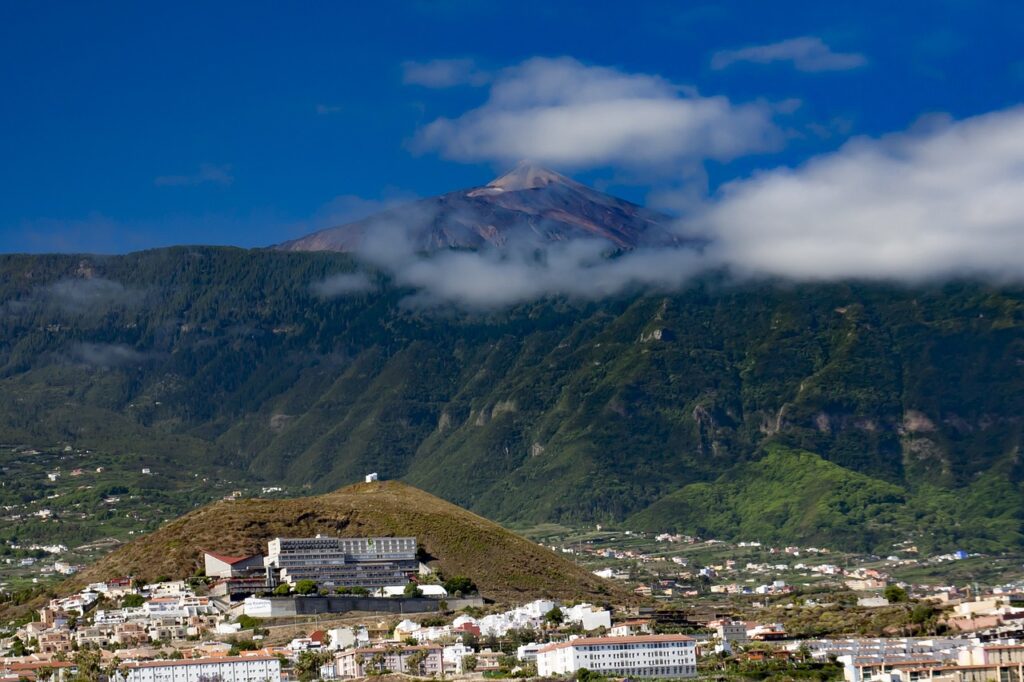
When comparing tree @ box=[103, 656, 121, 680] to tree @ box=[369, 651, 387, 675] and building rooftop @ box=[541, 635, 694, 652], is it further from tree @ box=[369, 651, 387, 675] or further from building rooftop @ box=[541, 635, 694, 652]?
building rooftop @ box=[541, 635, 694, 652]

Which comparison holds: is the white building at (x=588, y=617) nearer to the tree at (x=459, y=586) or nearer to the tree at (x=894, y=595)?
the tree at (x=459, y=586)

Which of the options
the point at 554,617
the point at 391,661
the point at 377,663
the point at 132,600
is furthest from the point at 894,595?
the point at 132,600

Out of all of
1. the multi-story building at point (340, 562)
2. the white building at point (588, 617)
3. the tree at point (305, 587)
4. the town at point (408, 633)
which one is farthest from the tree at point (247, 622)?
the white building at point (588, 617)

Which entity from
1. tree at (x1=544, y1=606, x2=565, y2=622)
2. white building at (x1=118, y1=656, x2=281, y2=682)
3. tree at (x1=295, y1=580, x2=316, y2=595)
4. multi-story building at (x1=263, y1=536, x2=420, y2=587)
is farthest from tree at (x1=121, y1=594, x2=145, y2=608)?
tree at (x1=544, y1=606, x2=565, y2=622)

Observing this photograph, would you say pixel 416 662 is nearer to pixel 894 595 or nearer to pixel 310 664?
pixel 310 664

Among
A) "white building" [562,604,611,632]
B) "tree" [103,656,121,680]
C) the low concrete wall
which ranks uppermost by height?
the low concrete wall

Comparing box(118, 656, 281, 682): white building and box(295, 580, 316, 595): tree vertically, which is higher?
box(295, 580, 316, 595): tree

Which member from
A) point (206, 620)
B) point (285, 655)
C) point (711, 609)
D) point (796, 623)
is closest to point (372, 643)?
point (285, 655)
